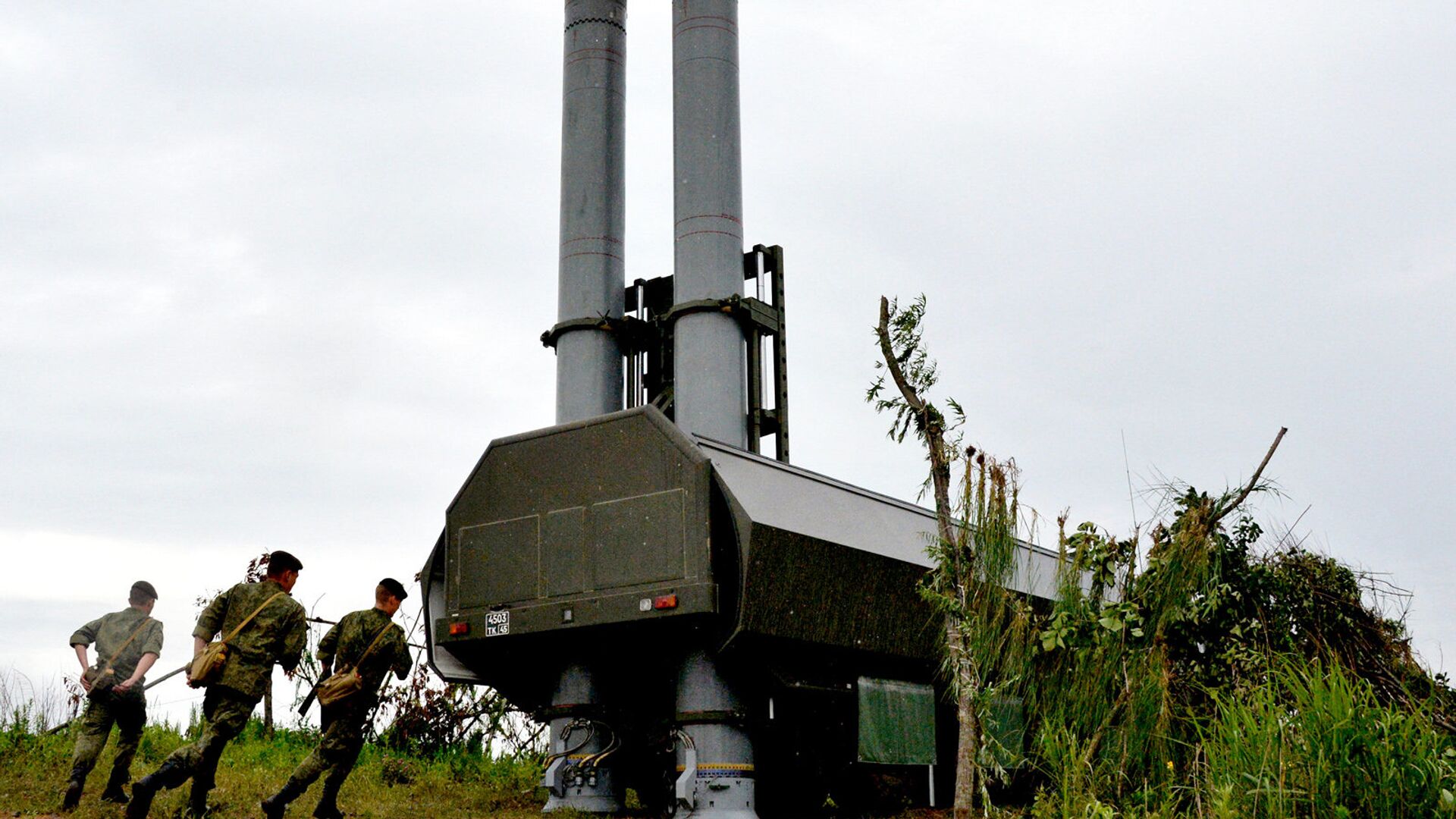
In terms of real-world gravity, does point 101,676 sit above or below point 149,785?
above

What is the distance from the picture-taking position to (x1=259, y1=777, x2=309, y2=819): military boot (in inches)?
390

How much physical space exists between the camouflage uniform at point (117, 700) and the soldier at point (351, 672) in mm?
1569

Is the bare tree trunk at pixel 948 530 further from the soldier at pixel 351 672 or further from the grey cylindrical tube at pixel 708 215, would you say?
the soldier at pixel 351 672

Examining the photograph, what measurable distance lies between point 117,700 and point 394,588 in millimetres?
2428

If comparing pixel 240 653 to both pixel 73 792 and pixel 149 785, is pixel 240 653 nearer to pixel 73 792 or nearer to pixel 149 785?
pixel 149 785

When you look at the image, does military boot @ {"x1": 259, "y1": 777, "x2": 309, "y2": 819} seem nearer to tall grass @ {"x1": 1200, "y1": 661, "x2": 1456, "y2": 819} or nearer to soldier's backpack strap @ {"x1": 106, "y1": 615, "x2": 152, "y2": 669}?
soldier's backpack strap @ {"x1": 106, "y1": 615, "x2": 152, "y2": 669}

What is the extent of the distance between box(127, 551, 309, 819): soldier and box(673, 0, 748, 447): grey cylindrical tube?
17.2 feet

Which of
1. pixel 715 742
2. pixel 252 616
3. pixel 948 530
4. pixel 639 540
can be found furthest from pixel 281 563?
pixel 948 530

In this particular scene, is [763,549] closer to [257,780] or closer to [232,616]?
[232,616]

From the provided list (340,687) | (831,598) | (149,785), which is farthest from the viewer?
(831,598)

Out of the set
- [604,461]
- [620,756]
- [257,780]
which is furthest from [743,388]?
[257,780]

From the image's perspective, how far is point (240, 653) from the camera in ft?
33.1

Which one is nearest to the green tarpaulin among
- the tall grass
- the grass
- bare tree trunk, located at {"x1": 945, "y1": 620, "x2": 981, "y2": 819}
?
bare tree trunk, located at {"x1": 945, "y1": 620, "x2": 981, "y2": 819}

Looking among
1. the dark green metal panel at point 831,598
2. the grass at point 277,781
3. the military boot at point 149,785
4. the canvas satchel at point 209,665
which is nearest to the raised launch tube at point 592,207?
the grass at point 277,781
